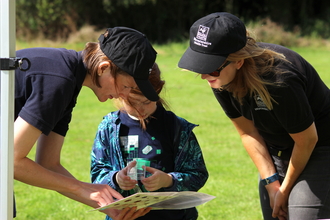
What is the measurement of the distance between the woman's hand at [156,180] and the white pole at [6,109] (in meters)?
0.84

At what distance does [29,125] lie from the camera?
2.02 m

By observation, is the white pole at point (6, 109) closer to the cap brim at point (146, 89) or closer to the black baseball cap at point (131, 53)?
the black baseball cap at point (131, 53)

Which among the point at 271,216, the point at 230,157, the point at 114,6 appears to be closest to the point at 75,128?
the point at 230,157

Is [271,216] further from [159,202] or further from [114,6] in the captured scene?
[114,6]

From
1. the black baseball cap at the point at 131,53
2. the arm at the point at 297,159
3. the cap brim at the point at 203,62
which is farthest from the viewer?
the arm at the point at 297,159

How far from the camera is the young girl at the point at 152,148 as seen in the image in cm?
271

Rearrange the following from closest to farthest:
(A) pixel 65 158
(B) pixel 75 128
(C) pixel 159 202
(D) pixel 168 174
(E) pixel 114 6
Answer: (C) pixel 159 202
(D) pixel 168 174
(A) pixel 65 158
(B) pixel 75 128
(E) pixel 114 6

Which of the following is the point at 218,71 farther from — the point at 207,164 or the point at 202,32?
the point at 207,164

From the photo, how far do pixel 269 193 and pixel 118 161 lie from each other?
101 cm

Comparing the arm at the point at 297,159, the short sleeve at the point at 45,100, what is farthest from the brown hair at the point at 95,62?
the arm at the point at 297,159

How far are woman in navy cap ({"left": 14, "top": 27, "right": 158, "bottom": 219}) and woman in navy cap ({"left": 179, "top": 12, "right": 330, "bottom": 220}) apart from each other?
35 centimetres

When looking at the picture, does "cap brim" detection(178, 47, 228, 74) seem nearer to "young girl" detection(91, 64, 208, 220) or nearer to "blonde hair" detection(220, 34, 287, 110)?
"blonde hair" detection(220, 34, 287, 110)

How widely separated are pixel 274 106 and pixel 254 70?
0.23 metres

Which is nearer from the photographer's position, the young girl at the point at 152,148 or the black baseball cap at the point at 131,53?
the black baseball cap at the point at 131,53
